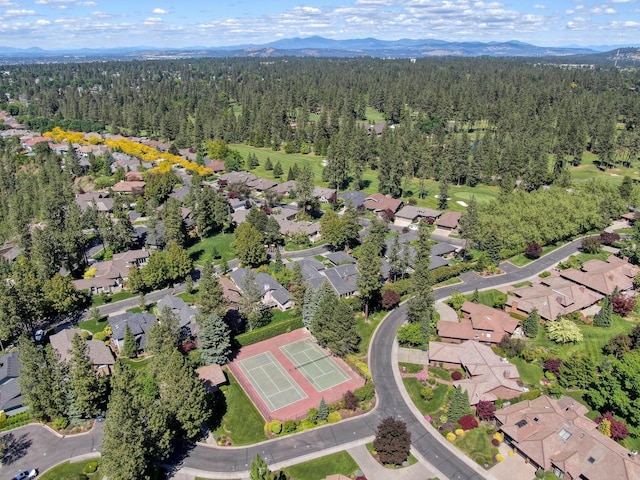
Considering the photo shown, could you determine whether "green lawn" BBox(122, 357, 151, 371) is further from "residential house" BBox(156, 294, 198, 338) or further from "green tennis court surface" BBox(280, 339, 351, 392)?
"green tennis court surface" BBox(280, 339, 351, 392)

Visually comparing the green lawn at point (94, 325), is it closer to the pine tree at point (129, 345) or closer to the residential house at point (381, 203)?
the pine tree at point (129, 345)

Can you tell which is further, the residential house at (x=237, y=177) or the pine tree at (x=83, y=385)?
the residential house at (x=237, y=177)

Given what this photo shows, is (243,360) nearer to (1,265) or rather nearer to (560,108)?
(1,265)

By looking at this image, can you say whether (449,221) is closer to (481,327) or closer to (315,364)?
(481,327)

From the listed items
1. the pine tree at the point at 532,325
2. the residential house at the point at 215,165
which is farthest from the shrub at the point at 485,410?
the residential house at the point at 215,165

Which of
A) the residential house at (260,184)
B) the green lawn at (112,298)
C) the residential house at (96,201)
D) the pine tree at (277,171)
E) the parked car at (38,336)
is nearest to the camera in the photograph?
the parked car at (38,336)

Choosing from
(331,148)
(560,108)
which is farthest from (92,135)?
(560,108)
